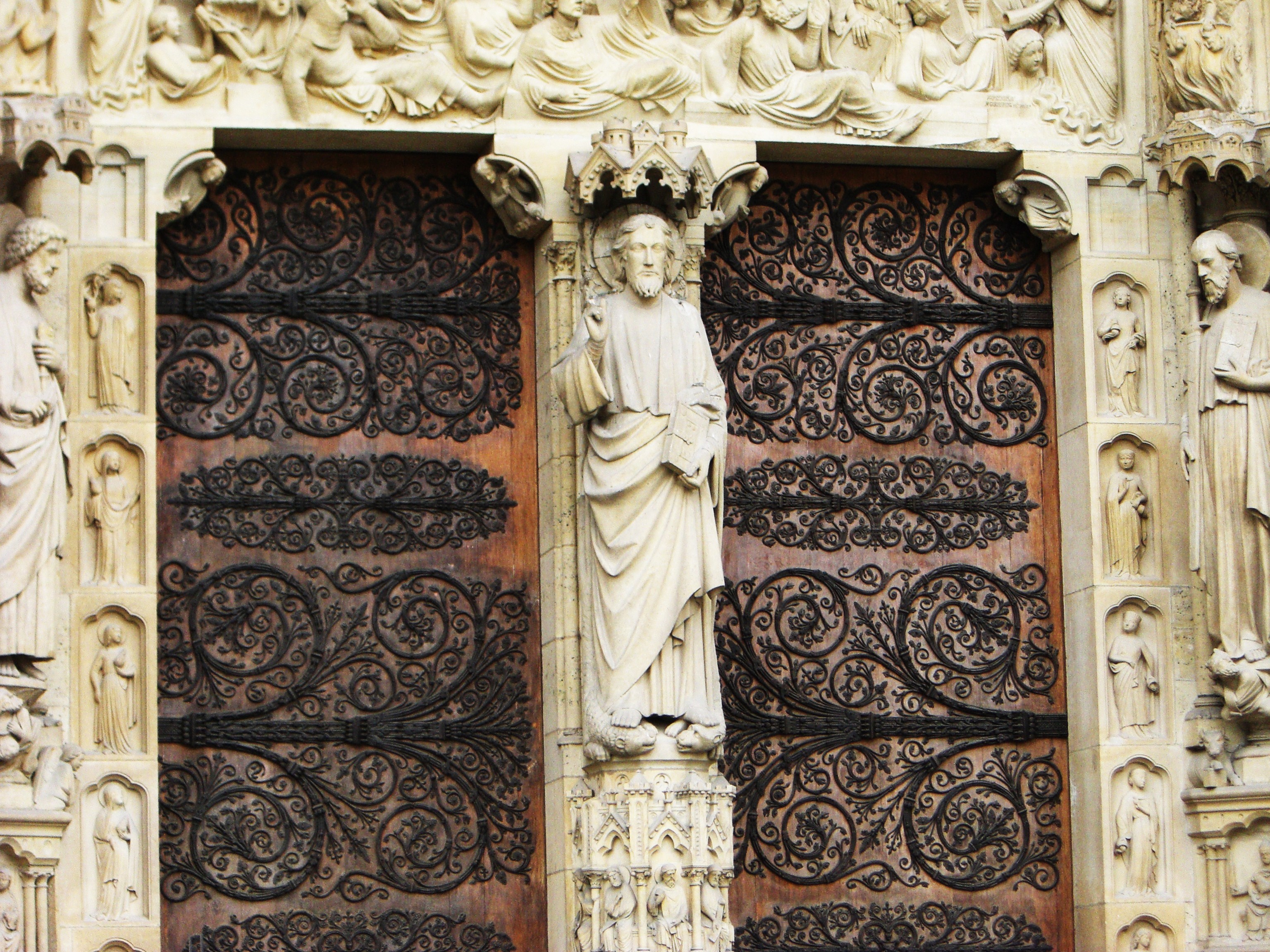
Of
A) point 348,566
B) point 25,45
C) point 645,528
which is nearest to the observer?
point 25,45

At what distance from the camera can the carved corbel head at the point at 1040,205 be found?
11.2m

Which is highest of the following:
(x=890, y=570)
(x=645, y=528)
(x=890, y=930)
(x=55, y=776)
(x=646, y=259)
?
(x=646, y=259)

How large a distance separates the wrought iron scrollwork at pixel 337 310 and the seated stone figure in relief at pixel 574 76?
57cm

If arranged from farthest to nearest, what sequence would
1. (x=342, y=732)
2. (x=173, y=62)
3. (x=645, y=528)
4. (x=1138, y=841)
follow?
(x=1138, y=841), (x=342, y=732), (x=173, y=62), (x=645, y=528)

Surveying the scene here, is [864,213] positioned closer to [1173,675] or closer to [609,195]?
[609,195]

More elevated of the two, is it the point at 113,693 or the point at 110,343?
the point at 110,343

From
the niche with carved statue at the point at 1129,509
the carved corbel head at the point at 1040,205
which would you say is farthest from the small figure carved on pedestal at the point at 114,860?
the carved corbel head at the point at 1040,205

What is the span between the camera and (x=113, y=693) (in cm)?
1008

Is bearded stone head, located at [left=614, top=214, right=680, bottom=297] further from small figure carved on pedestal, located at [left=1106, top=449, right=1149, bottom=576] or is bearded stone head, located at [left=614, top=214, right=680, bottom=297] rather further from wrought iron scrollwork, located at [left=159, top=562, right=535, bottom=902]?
small figure carved on pedestal, located at [left=1106, top=449, right=1149, bottom=576]

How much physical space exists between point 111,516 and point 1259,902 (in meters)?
4.89

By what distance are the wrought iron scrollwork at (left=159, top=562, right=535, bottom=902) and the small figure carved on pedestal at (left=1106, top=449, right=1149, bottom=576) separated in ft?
8.16

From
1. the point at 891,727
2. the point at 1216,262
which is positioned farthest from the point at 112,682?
the point at 1216,262

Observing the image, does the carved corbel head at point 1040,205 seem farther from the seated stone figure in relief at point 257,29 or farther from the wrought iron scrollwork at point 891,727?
the seated stone figure in relief at point 257,29

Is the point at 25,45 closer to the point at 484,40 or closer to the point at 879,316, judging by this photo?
the point at 484,40
